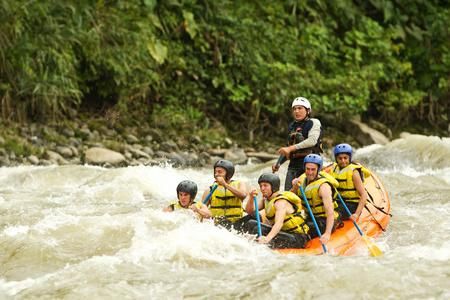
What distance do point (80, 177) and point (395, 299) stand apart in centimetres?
655

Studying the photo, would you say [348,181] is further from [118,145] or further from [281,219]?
[118,145]

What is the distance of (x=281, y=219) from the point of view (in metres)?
7.04

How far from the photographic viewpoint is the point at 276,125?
1584 centimetres

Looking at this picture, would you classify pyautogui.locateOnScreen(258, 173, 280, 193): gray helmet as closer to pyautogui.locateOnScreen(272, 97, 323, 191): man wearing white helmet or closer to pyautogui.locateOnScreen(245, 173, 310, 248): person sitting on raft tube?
pyautogui.locateOnScreen(245, 173, 310, 248): person sitting on raft tube

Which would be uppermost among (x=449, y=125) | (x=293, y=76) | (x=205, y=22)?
(x=205, y=22)

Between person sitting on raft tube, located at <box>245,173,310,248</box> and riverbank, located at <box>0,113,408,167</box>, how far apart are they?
5747 mm

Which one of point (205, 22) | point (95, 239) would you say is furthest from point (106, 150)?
point (95, 239)

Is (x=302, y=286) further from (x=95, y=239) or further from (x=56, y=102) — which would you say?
(x=56, y=102)

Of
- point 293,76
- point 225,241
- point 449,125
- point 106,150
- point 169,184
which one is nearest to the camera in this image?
point 225,241

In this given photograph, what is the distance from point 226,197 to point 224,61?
850 centimetres

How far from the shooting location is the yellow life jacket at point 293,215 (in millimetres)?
7152

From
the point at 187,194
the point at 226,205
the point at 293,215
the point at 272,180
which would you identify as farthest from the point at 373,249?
the point at 187,194

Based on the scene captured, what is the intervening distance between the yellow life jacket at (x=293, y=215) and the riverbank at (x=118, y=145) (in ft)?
19.1

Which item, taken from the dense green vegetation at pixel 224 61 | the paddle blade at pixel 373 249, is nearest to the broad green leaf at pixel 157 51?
the dense green vegetation at pixel 224 61
